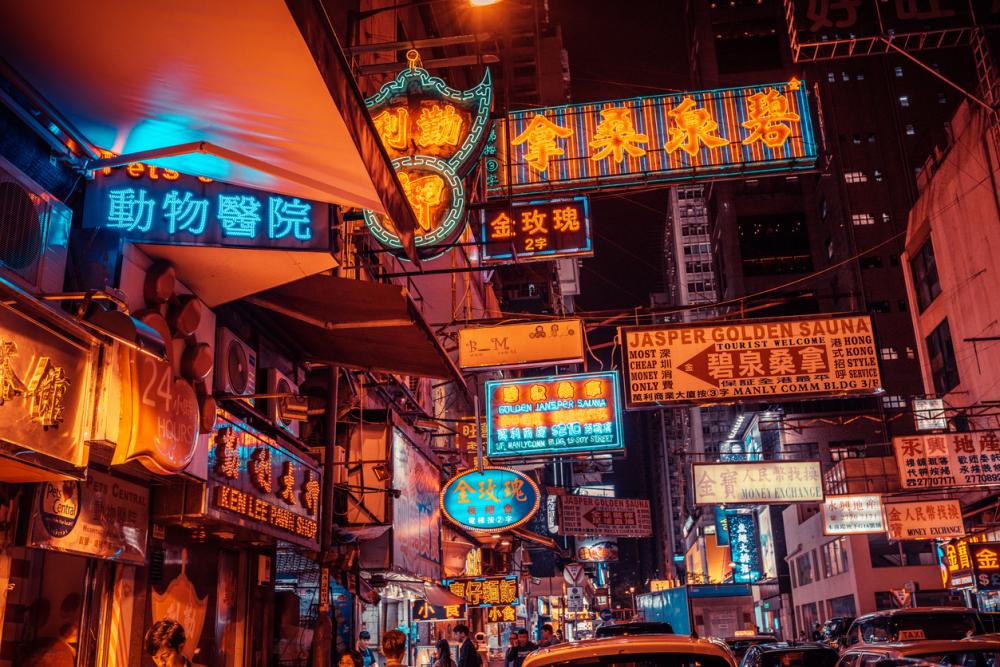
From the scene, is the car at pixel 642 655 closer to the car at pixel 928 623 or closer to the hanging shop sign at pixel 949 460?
the car at pixel 928 623

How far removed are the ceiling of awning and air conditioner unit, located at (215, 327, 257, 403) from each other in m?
3.01

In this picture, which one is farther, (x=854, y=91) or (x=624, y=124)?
(x=854, y=91)

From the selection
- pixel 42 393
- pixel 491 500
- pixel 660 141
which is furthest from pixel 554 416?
pixel 42 393

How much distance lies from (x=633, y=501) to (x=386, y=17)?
63.3ft

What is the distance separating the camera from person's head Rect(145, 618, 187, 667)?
6.12m

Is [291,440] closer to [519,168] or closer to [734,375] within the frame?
[519,168]

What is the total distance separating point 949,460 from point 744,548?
2269 inches

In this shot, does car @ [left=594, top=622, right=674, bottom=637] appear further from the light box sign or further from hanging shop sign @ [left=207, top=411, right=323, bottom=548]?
the light box sign

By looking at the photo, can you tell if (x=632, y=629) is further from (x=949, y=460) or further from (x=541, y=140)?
(x=541, y=140)

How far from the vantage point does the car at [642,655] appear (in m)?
5.24

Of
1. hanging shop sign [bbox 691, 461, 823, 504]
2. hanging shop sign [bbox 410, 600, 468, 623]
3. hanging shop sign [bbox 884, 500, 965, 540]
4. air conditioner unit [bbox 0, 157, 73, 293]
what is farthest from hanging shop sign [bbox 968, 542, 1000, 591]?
air conditioner unit [bbox 0, 157, 73, 293]

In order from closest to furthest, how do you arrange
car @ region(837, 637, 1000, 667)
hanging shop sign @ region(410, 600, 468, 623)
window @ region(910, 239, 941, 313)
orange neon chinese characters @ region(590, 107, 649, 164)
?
car @ region(837, 637, 1000, 667) → orange neon chinese characters @ region(590, 107, 649, 164) → hanging shop sign @ region(410, 600, 468, 623) → window @ region(910, 239, 941, 313)

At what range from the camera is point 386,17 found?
1905 cm

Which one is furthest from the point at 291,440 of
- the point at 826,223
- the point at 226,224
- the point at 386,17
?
the point at 826,223
